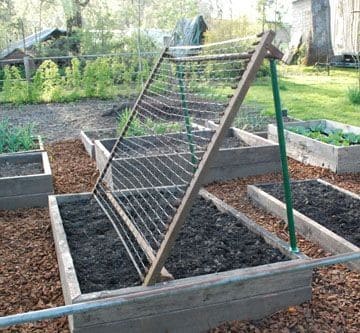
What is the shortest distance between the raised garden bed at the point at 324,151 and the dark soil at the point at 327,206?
0.77 m

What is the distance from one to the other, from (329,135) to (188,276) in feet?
13.1

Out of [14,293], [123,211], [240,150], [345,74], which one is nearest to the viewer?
[14,293]

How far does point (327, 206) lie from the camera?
4312mm

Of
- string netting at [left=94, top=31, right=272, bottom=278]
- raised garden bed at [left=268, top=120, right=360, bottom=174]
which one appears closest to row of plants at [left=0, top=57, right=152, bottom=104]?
raised garden bed at [left=268, top=120, right=360, bottom=174]

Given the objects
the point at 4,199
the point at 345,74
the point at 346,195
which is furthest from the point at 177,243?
the point at 345,74

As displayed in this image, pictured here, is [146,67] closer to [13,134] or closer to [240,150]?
[13,134]

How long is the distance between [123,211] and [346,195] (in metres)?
2.10

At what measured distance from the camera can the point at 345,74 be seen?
1759 cm

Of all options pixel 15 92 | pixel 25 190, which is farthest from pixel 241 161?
pixel 15 92

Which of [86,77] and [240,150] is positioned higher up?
[86,77]

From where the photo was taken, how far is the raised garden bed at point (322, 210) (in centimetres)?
365

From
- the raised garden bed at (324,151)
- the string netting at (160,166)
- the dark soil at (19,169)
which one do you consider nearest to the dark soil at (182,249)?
the string netting at (160,166)

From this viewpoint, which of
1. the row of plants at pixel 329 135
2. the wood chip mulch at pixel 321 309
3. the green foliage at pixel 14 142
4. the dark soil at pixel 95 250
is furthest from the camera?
the green foliage at pixel 14 142

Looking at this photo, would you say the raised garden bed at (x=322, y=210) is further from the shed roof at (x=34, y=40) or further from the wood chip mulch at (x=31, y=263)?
the shed roof at (x=34, y=40)
